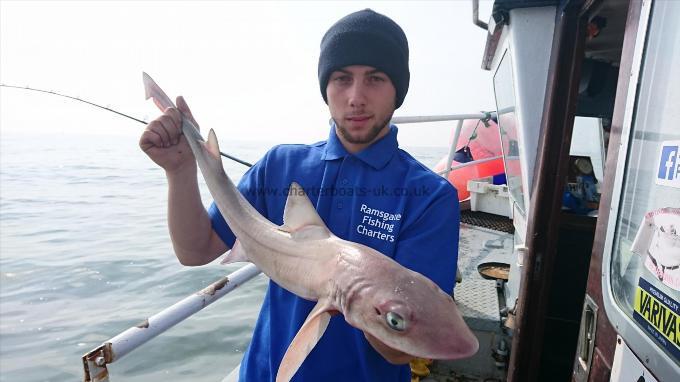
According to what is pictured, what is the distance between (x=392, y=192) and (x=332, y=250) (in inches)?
22.1

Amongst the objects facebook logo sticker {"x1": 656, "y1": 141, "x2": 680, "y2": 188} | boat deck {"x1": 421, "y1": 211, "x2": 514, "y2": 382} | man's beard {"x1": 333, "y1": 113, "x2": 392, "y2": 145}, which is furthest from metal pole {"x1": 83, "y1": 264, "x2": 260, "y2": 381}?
boat deck {"x1": 421, "y1": 211, "x2": 514, "y2": 382}

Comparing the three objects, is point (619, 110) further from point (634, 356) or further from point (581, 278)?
point (581, 278)

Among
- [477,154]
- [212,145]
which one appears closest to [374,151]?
[212,145]

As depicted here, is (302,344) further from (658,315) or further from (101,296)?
(101,296)

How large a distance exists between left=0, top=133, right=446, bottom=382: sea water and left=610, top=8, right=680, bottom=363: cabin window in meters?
5.55

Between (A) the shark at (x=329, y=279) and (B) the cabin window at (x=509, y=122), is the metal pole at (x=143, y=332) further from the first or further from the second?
(B) the cabin window at (x=509, y=122)

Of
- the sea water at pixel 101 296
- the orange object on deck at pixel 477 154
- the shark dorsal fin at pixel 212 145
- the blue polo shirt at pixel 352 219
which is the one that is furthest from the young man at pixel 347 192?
the orange object on deck at pixel 477 154

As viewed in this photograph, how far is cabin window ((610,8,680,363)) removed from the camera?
1350 millimetres

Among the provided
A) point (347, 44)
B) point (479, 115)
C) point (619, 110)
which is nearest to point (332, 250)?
point (347, 44)

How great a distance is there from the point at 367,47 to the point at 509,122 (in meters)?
2.44

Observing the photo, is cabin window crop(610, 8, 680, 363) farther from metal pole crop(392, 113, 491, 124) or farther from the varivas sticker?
metal pole crop(392, 113, 491, 124)

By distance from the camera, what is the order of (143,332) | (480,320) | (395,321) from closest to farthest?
(395,321) → (143,332) → (480,320)

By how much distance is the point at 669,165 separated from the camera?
1.40 m

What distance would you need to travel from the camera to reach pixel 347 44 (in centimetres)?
211
